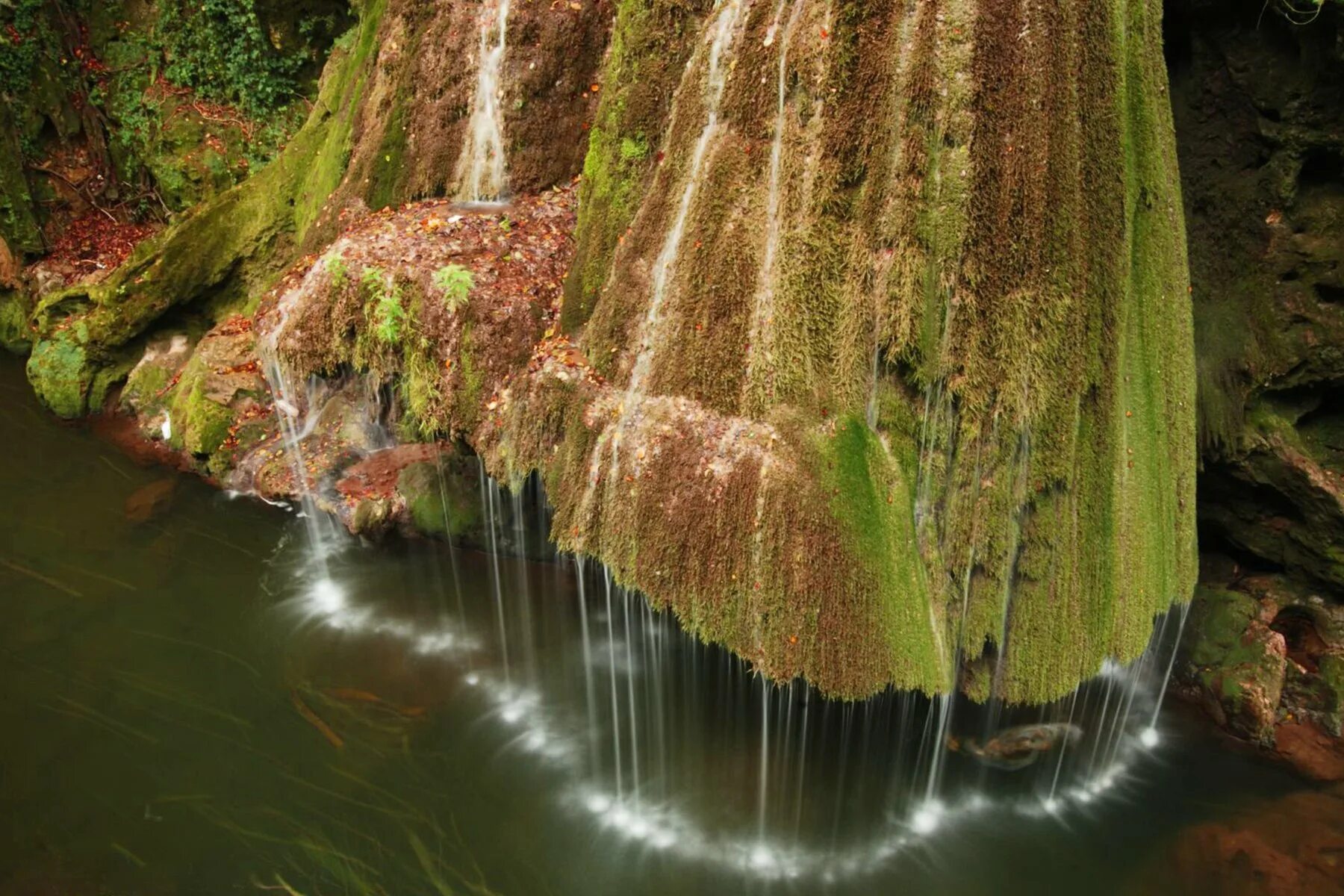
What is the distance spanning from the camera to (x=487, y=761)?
22.4ft

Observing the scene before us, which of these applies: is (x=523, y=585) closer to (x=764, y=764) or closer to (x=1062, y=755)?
(x=764, y=764)

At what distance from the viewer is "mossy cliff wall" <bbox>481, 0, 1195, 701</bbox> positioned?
15.7ft

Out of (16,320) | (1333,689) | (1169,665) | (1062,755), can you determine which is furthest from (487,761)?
(16,320)

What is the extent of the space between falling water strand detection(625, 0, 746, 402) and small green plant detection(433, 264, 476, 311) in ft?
6.14

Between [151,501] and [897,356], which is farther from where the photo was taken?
[151,501]

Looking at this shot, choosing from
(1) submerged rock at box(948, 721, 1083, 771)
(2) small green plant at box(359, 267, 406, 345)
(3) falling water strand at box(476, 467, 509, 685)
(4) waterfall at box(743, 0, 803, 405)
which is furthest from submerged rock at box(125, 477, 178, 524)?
(1) submerged rock at box(948, 721, 1083, 771)

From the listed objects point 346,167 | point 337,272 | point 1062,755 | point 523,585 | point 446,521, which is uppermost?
point 346,167

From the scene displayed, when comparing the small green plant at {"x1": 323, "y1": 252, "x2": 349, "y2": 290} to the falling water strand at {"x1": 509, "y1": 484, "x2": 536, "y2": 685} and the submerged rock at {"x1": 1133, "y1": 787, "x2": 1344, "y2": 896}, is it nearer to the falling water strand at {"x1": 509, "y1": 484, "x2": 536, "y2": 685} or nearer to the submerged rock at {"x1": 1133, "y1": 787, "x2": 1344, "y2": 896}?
the falling water strand at {"x1": 509, "y1": 484, "x2": 536, "y2": 685}

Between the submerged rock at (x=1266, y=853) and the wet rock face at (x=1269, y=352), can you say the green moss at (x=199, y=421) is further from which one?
the wet rock face at (x=1269, y=352)

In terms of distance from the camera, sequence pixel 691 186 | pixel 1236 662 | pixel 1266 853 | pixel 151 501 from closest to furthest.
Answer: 1. pixel 691 186
2. pixel 1266 853
3. pixel 1236 662
4. pixel 151 501

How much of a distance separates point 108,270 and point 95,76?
3.23 meters

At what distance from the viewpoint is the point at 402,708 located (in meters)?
Result: 7.25

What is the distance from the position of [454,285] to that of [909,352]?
12.4ft

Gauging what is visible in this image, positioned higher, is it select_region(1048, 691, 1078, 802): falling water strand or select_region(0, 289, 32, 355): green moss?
select_region(0, 289, 32, 355): green moss
